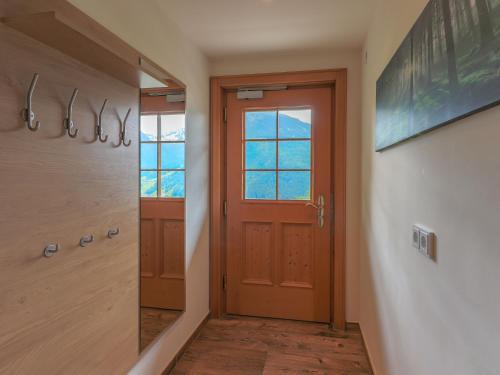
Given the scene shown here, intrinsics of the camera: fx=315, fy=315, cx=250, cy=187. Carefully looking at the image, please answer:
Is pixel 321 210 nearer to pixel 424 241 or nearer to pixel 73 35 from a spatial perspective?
pixel 424 241

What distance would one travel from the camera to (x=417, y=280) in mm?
1131

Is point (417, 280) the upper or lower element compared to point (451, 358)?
upper

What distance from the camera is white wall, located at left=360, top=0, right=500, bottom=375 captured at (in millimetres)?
690

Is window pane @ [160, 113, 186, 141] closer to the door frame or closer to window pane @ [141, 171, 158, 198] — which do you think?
window pane @ [141, 171, 158, 198]

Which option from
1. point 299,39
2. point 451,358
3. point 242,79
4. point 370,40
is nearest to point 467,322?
point 451,358

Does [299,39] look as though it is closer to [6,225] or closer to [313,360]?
[6,225]

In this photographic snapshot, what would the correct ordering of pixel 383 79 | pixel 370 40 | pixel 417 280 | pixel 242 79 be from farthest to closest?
pixel 242 79, pixel 370 40, pixel 383 79, pixel 417 280

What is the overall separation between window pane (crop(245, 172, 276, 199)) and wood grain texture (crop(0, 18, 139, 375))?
1274 millimetres

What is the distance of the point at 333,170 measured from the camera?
8.55ft

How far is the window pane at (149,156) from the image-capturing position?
5.58ft

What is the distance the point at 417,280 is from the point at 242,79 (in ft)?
6.78

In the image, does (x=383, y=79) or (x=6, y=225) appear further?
(x=383, y=79)

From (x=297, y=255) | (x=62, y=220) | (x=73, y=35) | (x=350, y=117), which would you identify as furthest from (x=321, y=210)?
(x=73, y=35)

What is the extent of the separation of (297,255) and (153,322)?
132 cm
